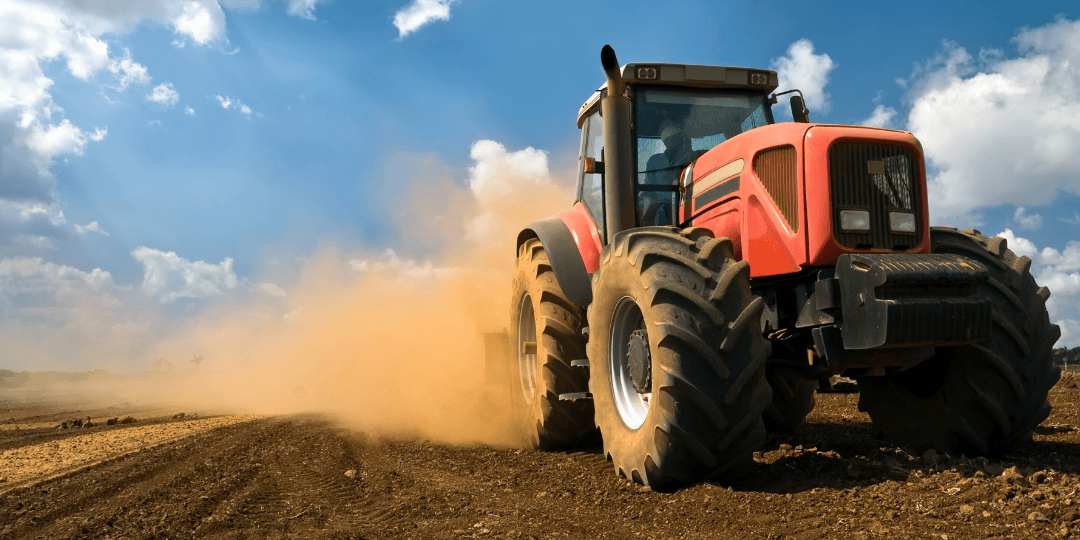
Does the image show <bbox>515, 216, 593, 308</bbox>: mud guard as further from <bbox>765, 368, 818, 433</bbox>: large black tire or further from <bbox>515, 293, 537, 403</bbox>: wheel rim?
<bbox>765, 368, 818, 433</bbox>: large black tire

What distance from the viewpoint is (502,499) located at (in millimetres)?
4656

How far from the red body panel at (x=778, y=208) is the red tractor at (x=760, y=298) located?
0.04 feet

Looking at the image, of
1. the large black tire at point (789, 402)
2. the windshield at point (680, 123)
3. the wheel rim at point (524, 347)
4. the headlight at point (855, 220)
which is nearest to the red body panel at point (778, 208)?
the headlight at point (855, 220)

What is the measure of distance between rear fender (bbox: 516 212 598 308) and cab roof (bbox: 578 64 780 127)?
147cm

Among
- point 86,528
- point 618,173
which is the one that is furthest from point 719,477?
point 86,528

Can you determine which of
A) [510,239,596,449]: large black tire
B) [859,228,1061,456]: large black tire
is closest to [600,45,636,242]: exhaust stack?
[510,239,596,449]: large black tire

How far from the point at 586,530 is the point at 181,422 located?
8960 mm

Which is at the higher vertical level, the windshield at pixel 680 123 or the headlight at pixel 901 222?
the windshield at pixel 680 123

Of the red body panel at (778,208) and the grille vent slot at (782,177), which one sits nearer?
the red body panel at (778,208)

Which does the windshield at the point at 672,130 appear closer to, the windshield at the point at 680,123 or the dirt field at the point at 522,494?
the windshield at the point at 680,123

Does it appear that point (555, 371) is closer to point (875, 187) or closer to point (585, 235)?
point (585, 235)

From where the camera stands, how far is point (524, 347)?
7422 millimetres

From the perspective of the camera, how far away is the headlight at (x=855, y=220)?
4418 mm

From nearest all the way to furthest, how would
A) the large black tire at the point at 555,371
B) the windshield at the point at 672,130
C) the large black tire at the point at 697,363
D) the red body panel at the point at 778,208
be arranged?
the large black tire at the point at 697,363 → the red body panel at the point at 778,208 → the windshield at the point at 672,130 → the large black tire at the point at 555,371
